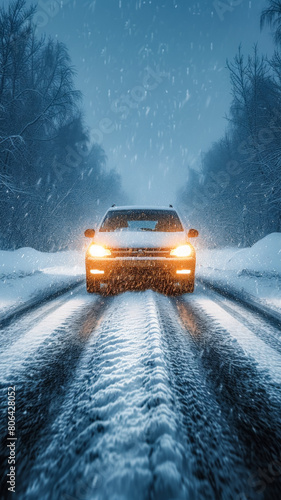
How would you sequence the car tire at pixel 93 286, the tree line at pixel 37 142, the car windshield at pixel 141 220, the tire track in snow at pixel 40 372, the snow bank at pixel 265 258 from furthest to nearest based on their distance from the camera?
1. the tree line at pixel 37 142
2. the snow bank at pixel 265 258
3. the car windshield at pixel 141 220
4. the car tire at pixel 93 286
5. the tire track in snow at pixel 40 372

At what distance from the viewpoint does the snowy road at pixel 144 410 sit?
3.66 feet

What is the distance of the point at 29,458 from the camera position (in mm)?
1273

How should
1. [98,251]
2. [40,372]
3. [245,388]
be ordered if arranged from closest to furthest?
[245,388] < [40,372] < [98,251]

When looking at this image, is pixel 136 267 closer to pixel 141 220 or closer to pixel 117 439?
pixel 141 220

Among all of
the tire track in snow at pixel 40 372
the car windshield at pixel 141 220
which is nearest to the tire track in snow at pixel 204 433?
the tire track in snow at pixel 40 372

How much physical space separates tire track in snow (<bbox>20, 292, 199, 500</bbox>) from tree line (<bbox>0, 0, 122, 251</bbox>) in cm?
963

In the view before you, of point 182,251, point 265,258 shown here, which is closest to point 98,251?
point 182,251

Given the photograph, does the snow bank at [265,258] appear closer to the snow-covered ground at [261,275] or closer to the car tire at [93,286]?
the snow-covered ground at [261,275]

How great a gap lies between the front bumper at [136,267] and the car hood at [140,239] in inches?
11.7

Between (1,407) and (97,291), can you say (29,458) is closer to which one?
(1,407)

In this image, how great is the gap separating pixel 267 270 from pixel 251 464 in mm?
8053

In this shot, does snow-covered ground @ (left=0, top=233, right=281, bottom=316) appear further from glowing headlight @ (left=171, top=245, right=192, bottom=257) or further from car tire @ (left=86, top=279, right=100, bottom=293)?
glowing headlight @ (left=171, top=245, right=192, bottom=257)

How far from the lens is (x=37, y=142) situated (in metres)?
16.3

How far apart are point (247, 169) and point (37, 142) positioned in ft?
43.7
